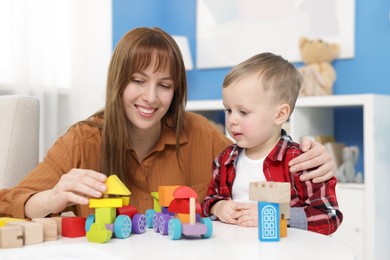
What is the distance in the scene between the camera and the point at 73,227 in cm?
112

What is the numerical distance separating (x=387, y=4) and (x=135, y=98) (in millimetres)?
2197

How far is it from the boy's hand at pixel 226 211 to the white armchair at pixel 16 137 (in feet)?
2.20

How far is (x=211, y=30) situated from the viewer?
4.13 m

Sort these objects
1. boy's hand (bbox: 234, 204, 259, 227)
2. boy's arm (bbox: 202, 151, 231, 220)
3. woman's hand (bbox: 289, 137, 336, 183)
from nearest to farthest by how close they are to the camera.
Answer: boy's hand (bbox: 234, 204, 259, 227), woman's hand (bbox: 289, 137, 336, 183), boy's arm (bbox: 202, 151, 231, 220)

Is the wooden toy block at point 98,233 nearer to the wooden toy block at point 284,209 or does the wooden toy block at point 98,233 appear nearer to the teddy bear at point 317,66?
the wooden toy block at point 284,209

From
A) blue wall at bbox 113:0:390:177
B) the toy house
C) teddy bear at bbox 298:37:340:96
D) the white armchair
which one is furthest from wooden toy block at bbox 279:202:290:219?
blue wall at bbox 113:0:390:177

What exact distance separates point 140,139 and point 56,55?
200cm

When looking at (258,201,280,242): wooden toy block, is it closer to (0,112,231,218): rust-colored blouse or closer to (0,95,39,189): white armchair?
(0,112,231,218): rust-colored blouse

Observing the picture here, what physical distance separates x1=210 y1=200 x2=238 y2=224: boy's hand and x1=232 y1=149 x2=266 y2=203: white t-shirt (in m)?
0.08

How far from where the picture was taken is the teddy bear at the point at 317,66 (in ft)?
11.0

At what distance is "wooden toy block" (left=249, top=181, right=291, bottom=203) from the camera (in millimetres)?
1088

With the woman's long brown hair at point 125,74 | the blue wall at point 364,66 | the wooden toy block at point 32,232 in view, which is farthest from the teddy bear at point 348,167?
the wooden toy block at point 32,232

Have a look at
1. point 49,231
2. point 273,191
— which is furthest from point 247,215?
point 49,231

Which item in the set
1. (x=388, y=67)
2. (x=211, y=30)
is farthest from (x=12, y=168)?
(x=211, y=30)
